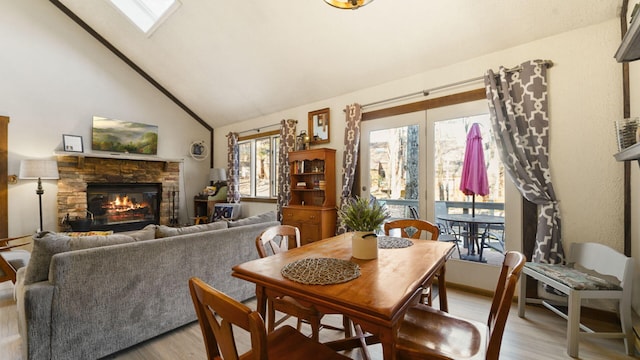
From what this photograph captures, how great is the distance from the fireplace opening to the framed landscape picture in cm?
→ 69

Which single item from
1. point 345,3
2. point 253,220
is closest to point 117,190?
point 253,220

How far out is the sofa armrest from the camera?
1528 millimetres

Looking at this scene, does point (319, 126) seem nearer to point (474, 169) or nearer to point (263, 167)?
point (263, 167)

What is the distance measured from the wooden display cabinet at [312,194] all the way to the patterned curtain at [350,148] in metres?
0.23

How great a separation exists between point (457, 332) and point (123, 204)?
5953 mm

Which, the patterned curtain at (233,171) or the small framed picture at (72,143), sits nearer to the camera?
the small framed picture at (72,143)

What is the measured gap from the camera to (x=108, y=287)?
71.6 inches

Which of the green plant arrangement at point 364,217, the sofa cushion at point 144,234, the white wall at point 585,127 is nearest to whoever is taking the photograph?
the green plant arrangement at point 364,217

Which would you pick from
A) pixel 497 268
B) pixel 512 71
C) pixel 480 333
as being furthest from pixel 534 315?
pixel 512 71

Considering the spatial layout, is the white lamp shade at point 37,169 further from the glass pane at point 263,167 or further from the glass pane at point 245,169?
the glass pane at point 263,167

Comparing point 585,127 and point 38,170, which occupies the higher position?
point 585,127

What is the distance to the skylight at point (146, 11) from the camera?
3.97 metres

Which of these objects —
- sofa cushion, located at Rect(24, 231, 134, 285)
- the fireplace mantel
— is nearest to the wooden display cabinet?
sofa cushion, located at Rect(24, 231, 134, 285)

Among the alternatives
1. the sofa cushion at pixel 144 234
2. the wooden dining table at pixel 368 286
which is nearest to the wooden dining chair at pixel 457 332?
the wooden dining table at pixel 368 286
